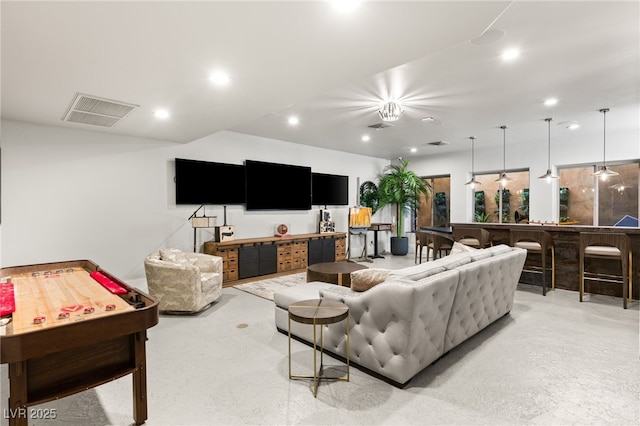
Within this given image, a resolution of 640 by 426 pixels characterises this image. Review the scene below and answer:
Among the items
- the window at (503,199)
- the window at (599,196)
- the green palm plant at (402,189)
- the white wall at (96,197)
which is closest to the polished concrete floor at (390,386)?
the white wall at (96,197)

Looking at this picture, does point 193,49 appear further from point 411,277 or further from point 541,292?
point 541,292

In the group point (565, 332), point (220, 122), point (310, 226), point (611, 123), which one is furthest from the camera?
point (310, 226)

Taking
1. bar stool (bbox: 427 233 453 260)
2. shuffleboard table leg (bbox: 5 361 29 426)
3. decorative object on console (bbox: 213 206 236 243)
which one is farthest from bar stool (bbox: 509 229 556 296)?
shuffleboard table leg (bbox: 5 361 29 426)

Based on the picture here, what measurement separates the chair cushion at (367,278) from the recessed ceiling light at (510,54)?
7.54 feet

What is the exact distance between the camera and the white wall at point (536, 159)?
6.02 meters

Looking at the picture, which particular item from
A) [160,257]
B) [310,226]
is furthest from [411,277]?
[310,226]

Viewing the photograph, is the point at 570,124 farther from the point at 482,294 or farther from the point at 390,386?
the point at 390,386

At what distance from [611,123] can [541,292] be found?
10.4 ft

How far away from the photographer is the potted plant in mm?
8477

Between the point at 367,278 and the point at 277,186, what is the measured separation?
447 centimetres

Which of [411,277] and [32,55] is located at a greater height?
[32,55]

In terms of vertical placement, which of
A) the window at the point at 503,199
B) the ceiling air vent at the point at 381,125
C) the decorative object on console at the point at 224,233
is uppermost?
the ceiling air vent at the point at 381,125

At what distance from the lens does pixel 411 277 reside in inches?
94.9

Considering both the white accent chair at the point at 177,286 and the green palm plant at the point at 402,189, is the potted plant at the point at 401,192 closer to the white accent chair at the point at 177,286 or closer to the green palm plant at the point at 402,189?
the green palm plant at the point at 402,189
